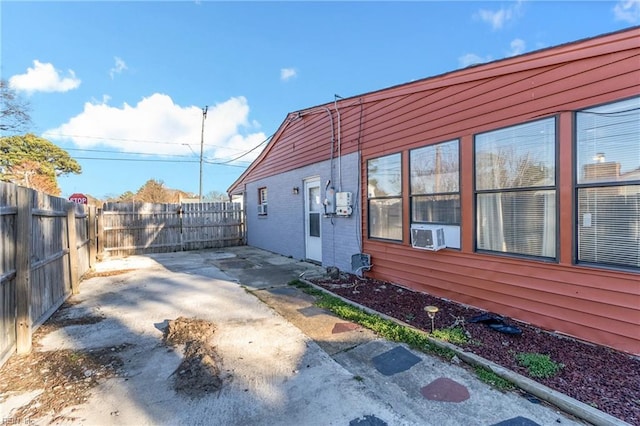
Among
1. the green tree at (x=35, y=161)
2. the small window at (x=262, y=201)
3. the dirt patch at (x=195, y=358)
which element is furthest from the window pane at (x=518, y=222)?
the green tree at (x=35, y=161)

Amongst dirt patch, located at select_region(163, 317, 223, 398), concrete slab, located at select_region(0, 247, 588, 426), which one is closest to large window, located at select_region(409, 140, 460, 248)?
concrete slab, located at select_region(0, 247, 588, 426)

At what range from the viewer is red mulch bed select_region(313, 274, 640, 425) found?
2096mm

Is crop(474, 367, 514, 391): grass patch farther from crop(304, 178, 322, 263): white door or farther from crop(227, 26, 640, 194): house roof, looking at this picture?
crop(304, 178, 322, 263): white door

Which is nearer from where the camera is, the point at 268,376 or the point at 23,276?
the point at 268,376

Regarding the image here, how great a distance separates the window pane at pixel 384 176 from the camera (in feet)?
17.1

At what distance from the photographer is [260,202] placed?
11.4 m

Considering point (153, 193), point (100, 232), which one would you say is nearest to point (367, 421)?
point (100, 232)

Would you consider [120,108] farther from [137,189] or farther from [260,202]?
[260,202]

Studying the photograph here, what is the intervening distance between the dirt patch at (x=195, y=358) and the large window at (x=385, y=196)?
3.35 meters

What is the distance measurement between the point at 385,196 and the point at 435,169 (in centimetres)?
119

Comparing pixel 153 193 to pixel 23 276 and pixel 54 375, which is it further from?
pixel 54 375

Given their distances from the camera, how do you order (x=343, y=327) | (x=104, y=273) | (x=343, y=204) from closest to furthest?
(x=343, y=327)
(x=343, y=204)
(x=104, y=273)

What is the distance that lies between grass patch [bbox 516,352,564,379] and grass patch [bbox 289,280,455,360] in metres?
0.58

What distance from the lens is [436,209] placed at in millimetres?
4543
